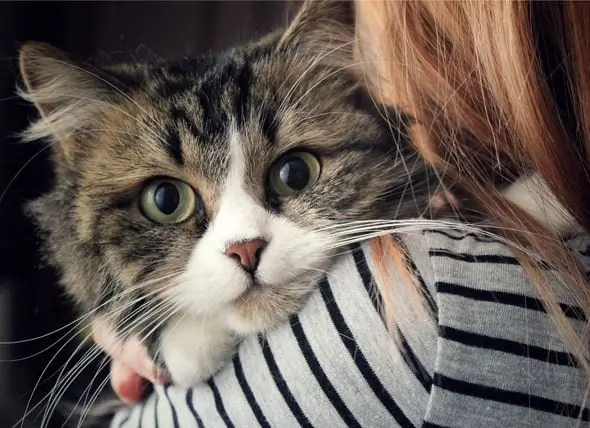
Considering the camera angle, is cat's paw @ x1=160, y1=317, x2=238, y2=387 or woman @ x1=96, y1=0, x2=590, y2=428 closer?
woman @ x1=96, y1=0, x2=590, y2=428

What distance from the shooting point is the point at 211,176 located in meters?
0.63

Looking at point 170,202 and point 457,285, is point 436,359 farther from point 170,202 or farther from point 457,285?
point 170,202

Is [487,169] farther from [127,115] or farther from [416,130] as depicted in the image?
[127,115]

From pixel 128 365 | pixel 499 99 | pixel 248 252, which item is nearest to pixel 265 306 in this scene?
pixel 248 252

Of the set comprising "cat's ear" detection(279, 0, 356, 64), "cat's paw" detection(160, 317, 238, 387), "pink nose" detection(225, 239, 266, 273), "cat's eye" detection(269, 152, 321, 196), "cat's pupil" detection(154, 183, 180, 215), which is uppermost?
"cat's ear" detection(279, 0, 356, 64)

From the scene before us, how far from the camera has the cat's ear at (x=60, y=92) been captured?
654mm

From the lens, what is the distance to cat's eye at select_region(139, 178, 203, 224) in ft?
2.10

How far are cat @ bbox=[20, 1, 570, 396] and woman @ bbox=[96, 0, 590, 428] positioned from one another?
0.03 m

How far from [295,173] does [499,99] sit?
0.22 metres

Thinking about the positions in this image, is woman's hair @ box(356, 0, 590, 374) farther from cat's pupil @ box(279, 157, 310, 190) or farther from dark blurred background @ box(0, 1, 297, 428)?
dark blurred background @ box(0, 1, 297, 428)

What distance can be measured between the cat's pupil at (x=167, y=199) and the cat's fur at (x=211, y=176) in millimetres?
16

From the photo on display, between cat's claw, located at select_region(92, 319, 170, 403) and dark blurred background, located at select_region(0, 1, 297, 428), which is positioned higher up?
dark blurred background, located at select_region(0, 1, 297, 428)

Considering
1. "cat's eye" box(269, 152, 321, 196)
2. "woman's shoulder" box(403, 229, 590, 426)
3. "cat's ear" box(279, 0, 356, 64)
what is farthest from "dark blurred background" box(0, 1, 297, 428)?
"woman's shoulder" box(403, 229, 590, 426)

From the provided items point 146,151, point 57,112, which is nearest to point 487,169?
point 146,151
